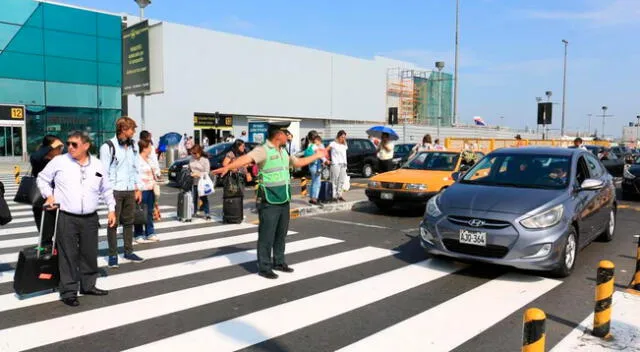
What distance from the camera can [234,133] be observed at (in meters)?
41.4

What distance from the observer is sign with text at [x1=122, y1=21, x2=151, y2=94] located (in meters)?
20.9

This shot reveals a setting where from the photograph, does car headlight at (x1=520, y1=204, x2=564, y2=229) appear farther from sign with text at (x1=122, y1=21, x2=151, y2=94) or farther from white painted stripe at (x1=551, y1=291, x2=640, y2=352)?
sign with text at (x1=122, y1=21, x2=151, y2=94)

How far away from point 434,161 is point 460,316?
7.54m

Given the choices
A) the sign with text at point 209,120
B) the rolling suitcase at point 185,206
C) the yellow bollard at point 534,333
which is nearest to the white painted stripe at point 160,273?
the rolling suitcase at point 185,206

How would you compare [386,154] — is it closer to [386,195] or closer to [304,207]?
[386,195]

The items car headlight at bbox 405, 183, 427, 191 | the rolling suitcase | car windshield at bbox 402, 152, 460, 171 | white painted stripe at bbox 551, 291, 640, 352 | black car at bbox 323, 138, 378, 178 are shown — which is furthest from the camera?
black car at bbox 323, 138, 378, 178

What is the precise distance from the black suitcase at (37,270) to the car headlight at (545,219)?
509cm

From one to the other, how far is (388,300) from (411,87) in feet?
189

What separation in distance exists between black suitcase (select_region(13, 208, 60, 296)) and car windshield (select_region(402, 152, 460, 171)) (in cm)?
856

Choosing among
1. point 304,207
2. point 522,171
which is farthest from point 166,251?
point 522,171

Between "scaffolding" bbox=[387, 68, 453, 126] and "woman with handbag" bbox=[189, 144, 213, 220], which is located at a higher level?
"scaffolding" bbox=[387, 68, 453, 126]

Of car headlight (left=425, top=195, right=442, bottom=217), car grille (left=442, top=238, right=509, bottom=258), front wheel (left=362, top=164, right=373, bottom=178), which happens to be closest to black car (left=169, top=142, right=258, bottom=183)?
front wheel (left=362, top=164, right=373, bottom=178)

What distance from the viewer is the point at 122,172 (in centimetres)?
652

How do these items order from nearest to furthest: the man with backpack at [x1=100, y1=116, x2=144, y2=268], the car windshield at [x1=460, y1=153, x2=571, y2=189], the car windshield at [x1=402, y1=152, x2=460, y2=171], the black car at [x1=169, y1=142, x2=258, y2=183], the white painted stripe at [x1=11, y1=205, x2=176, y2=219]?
the man with backpack at [x1=100, y1=116, x2=144, y2=268] < the car windshield at [x1=460, y1=153, x2=571, y2=189] < the white painted stripe at [x1=11, y1=205, x2=176, y2=219] < the car windshield at [x1=402, y1=152, x2=460, y2=171] < the black car at [x1=169, y1=142, x2=258, y2=183]
